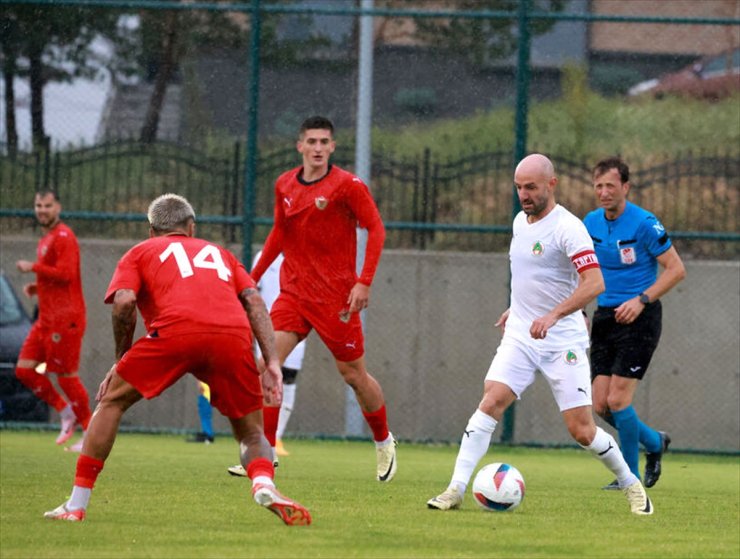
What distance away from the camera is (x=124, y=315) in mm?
6988

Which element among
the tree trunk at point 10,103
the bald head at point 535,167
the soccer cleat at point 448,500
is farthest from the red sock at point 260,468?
the tree trunk at point 10,103

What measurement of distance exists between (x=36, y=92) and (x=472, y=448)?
9072mm

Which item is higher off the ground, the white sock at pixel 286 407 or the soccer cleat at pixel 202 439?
the white sock at pixel 286 407

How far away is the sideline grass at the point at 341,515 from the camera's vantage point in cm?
666

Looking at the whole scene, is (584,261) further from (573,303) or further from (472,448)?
(472,448)

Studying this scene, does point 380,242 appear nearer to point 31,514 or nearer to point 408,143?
point 31,514

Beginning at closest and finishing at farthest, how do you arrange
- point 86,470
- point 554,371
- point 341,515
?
point 86,470
point 341,515
point 554,371

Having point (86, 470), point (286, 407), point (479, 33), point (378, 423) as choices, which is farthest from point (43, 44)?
point (86, 470)

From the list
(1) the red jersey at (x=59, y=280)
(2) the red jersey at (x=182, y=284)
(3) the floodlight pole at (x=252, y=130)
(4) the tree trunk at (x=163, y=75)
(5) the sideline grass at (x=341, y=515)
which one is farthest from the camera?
(4) the tree trunk at (x=163, y=75)

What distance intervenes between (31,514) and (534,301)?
2.92m

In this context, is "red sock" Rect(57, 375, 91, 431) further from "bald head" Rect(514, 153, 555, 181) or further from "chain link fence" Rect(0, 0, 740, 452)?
"bald head" Rect(514, 153, 555, 181)

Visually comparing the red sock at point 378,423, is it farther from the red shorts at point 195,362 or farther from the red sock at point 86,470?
the red sock at point 86,470

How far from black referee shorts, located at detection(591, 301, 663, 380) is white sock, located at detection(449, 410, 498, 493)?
2.03 meters

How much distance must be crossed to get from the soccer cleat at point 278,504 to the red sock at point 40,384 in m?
6.48
